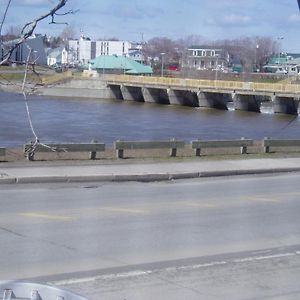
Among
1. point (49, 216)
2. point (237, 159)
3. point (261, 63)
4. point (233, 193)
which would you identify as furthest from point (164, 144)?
point (261, 63)

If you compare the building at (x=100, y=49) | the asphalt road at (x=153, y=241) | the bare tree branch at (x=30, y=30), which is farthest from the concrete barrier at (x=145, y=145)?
the building at (x=100, y=49)

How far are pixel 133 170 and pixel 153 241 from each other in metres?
9.71

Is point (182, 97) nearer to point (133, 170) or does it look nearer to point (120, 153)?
point (120, 153)

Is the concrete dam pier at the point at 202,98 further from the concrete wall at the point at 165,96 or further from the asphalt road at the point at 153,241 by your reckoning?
the asphalt road at the point at 153,241

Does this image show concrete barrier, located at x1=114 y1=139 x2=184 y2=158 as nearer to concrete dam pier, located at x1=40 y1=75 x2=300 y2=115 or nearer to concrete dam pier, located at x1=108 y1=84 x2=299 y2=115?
concrete dam pier, located at x1=40 y1=75 x2=300 y2=115

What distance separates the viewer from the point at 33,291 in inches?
128

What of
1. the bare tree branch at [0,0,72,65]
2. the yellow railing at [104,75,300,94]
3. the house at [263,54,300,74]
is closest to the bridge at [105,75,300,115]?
the yellow railing at [104,75,300,94]

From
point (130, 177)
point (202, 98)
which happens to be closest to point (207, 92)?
point (202, 98)

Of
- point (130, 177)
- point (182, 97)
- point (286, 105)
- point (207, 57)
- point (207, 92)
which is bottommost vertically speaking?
point (130, 177)

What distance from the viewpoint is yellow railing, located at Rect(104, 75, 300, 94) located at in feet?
286

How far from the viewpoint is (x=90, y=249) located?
10297 mm

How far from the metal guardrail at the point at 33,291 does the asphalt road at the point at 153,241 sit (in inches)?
184

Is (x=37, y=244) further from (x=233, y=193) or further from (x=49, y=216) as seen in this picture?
(x=233, y=193)

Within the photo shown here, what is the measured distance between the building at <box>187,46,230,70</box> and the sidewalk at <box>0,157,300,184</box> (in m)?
149
